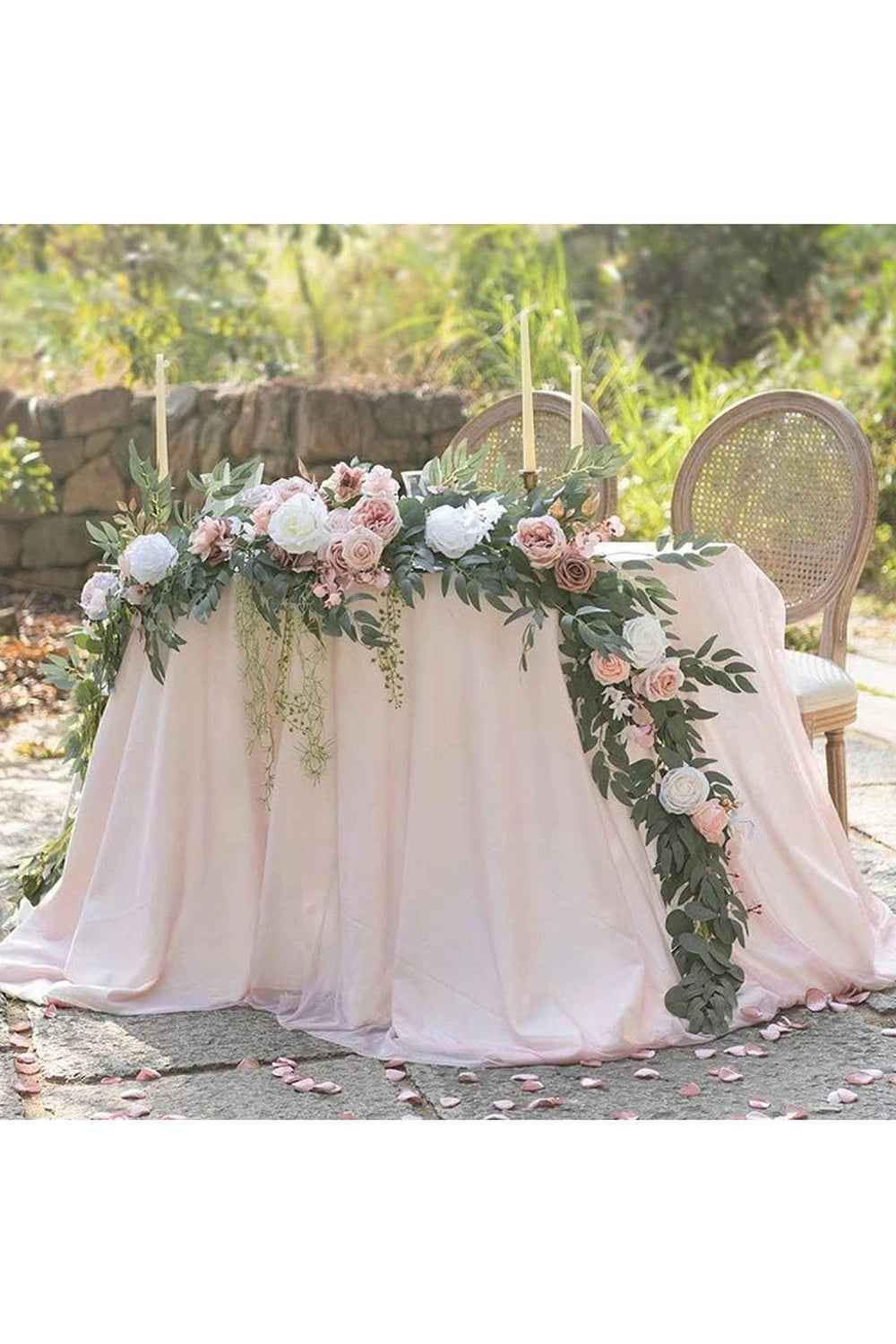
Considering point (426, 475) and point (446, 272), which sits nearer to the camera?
point (426, 475)

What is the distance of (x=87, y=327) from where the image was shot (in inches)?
307

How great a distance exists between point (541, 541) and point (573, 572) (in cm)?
7

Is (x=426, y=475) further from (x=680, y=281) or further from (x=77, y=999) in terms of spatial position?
(x=680, y=281)

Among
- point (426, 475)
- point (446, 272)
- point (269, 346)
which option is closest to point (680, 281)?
point (446, 272)

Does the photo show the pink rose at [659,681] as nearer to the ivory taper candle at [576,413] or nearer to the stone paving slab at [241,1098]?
the ivory taper candle at [576,413]

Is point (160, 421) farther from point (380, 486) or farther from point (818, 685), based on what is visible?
point (818, 685)

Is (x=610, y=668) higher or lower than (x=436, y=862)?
higher

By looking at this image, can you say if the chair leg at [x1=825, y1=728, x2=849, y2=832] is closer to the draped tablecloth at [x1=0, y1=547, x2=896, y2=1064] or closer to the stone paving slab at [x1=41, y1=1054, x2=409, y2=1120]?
the draped tablecloth at [x1=0, y1=547, x2=896, y2=1064]

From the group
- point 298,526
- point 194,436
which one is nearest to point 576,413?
point 298,526

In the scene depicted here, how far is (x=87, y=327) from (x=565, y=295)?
2253mm

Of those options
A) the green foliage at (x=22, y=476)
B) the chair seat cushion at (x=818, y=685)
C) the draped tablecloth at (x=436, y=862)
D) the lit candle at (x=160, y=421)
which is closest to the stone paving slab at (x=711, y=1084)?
the draped tablecloth at (x=436, y=862)

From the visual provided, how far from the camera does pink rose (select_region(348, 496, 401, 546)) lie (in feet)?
8.88

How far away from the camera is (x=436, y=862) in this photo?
2750 mm

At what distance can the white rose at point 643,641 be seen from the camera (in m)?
2.66
